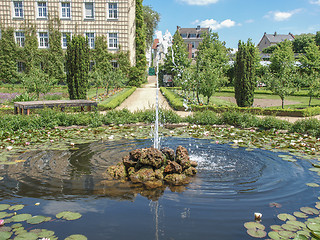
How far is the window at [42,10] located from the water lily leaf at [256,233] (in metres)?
28.4

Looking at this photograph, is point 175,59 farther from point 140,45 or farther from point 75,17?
point 75,17

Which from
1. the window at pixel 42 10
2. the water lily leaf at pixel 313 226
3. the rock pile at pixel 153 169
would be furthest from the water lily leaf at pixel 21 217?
the window at pixel 42 10

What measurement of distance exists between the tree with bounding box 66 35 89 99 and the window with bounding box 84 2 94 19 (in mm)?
13974

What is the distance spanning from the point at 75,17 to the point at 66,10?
3.68 ft

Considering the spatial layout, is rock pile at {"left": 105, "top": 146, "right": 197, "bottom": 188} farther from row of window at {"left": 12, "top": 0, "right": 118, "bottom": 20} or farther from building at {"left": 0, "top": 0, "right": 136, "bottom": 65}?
row of window at {"left": 12, "top": 0, "right": 118, "bottom": 20}

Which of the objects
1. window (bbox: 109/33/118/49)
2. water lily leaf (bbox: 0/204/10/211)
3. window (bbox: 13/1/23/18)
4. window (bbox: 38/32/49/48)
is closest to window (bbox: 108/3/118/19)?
window (bbox: 109/33/118/49)

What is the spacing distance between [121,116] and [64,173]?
5.43m

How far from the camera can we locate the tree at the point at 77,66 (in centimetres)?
1409

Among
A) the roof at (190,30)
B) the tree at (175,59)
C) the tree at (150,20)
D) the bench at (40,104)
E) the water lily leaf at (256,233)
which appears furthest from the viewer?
the roof at (190,30)

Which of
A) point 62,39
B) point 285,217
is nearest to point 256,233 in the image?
point 285,217

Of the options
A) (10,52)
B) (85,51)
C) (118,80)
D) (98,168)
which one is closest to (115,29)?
(118,80)

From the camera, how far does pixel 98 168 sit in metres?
5.47

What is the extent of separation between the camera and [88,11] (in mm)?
26734

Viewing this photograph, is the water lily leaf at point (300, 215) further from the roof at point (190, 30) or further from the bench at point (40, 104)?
the roof at point (190, 30)
